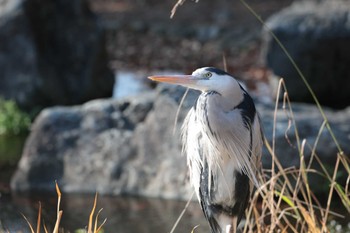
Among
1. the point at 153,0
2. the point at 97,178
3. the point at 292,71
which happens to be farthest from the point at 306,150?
the point at 153,0

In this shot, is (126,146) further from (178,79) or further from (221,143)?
(178,79)

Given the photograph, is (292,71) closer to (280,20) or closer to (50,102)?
(280,20)

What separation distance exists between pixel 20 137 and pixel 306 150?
2834 millimetres

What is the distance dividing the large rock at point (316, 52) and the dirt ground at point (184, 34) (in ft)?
6.14

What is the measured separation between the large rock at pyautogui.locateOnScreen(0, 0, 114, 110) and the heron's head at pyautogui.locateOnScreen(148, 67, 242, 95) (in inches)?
176

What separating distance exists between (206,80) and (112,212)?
84.3 inches

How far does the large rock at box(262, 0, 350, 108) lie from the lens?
7512 millimetres

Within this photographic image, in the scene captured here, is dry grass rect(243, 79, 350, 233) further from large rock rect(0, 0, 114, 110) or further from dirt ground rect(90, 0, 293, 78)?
dirt ground rect(90, 0, 293, 78)

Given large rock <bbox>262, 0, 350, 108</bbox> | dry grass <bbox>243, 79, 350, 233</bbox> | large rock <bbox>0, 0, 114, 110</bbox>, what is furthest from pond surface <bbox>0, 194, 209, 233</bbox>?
large rock <bbox>262, 0, 350, 108</bbox>

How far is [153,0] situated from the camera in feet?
44.0

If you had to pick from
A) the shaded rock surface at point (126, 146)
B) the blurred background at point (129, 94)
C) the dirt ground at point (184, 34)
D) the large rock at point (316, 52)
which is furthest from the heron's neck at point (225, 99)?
the dirt ground at point (184, 34)

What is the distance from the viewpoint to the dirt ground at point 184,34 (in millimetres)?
10156

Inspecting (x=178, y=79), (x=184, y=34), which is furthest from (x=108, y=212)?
(x=184, y=34)

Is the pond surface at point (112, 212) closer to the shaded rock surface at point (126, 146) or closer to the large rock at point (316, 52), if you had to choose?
the shaded rock surface at point (126, 146)
